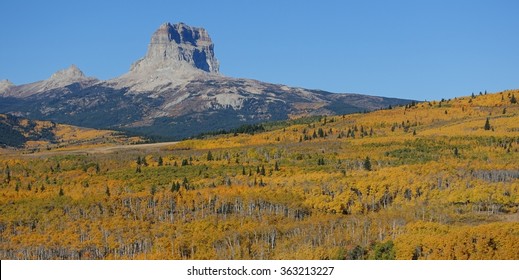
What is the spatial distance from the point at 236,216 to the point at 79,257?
41848 millimetres

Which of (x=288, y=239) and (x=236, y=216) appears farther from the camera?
(x=236, y=216)

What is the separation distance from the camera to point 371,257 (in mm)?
127125

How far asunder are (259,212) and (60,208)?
53.5 metres

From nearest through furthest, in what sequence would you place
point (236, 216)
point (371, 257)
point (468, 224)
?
point (371, 257)
point (468, 224)
point (236, 216)

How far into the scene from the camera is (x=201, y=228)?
566ft

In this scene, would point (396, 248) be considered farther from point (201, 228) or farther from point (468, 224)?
point (201, 228)

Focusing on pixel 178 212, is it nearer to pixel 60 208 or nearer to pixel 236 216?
pixel 236 216

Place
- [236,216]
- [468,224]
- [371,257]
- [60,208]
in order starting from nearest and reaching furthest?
[371,257] < [468,224] < [236,216] < [60,208]
